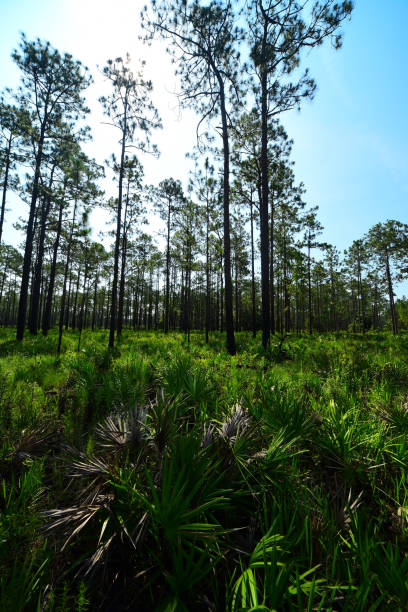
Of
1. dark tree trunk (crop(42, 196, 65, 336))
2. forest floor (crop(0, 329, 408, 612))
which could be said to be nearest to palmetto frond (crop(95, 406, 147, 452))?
forest floor (crop(0, 329, 408, 612))

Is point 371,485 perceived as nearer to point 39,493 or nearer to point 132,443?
point 132,443

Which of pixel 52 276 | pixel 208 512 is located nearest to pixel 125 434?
pixel 208 512

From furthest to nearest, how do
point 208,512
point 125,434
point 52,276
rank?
point 52,276 < point 125,434 < point 208,512

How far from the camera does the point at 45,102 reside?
529 inches

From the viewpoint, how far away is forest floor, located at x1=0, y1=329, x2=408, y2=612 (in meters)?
1.18

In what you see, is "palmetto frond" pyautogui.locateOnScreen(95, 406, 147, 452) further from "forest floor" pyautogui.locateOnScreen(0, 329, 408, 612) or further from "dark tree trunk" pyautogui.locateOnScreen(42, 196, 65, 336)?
"dark tree trunk" pyautogui.locateOnScreen(42, 196, 65, 336)

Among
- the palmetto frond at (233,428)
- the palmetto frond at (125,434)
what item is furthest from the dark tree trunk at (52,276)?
the palmetto frond at (233,428)

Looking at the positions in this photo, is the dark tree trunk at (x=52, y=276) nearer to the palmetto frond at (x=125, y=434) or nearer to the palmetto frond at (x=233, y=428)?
the palmetto frond at (x=125, y=434)

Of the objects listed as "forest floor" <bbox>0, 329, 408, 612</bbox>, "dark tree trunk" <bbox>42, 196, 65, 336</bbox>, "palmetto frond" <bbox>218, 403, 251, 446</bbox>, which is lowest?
"forest floor" <bbox>0, 329, 408, 612</bbox>

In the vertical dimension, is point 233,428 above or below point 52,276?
below

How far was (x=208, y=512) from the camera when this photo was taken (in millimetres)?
1531

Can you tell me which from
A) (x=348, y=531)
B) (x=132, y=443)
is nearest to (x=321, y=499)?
(x=348, y=531)

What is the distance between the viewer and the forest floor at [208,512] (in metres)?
1.18

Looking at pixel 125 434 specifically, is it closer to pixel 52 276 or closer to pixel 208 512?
pixel 208 512
